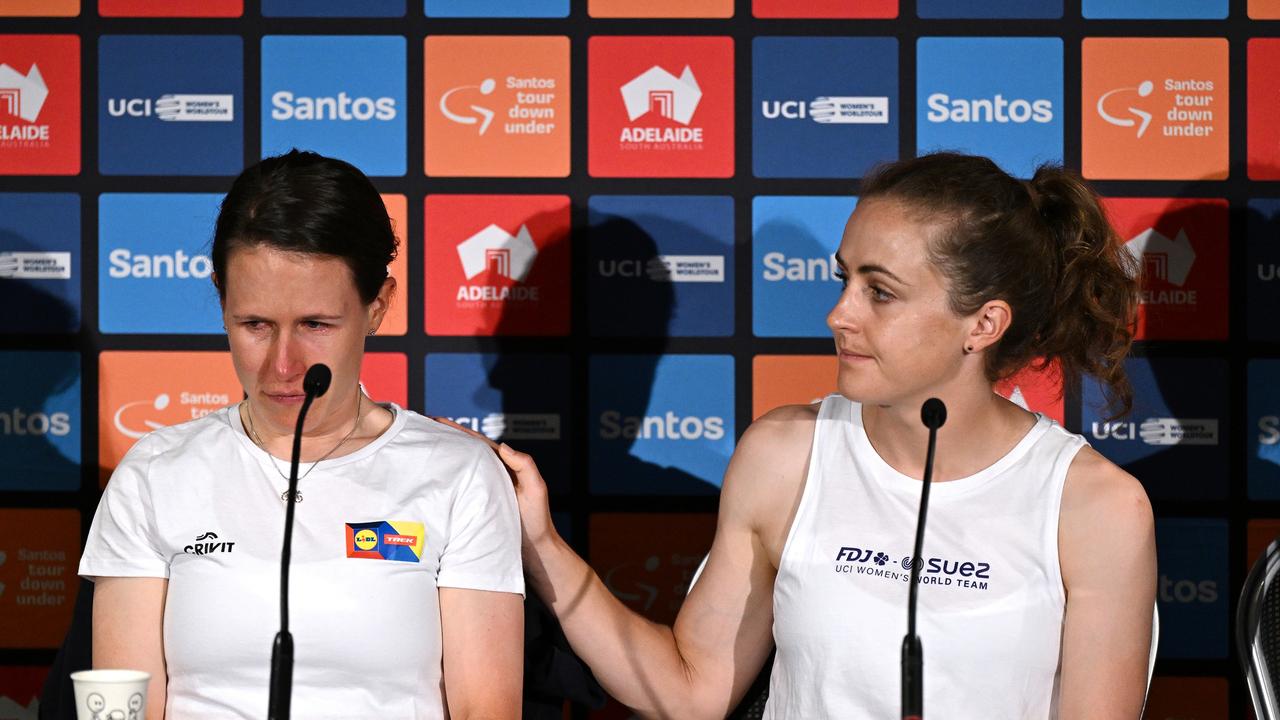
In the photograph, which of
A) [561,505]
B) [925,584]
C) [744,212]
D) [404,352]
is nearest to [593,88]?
[744,212]

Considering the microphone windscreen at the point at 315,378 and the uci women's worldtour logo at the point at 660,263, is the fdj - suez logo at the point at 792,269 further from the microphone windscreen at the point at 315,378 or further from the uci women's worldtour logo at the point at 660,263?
the microphone windscreen at the point at 315,378

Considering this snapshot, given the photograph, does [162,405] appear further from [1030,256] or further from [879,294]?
[1030,256]

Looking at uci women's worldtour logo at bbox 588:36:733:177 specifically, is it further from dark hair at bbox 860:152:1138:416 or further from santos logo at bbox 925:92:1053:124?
dark hair at bbox 860:152:1138:416

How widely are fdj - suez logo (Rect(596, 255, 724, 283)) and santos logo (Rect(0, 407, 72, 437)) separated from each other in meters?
0.95

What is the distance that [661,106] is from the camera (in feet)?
6.72

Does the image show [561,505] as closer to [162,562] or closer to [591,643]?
[591,643]

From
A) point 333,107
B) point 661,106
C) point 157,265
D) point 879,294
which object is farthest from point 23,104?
point 879,294

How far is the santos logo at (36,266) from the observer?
81.4 inches

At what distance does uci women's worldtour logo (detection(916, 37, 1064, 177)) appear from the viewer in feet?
6.69

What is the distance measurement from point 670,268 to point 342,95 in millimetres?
631

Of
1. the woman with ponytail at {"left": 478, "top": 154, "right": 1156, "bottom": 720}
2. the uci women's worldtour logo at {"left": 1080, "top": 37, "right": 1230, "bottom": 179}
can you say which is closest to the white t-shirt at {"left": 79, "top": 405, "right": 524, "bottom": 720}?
the woman with ponytail at {"left": 478, "top": 154, "right": 1156, "bottom": 720}

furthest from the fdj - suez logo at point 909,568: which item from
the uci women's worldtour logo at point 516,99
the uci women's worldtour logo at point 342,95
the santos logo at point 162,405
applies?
the santos logo at point 162,405

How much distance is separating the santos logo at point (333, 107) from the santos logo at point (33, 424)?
0.65m

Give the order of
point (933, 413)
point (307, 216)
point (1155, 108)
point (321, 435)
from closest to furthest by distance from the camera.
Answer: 1. point (933, 413)
2. point (307, 216)
3. point (321, 435)
4. point (1155, 108)
